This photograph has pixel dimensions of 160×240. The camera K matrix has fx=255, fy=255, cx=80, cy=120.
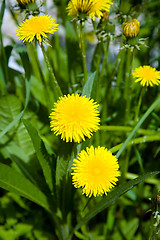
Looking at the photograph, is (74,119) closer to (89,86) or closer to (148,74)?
(89,86)

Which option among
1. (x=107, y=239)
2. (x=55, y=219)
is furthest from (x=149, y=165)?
(x=55, y=219)

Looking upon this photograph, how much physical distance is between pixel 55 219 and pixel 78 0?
65 cm

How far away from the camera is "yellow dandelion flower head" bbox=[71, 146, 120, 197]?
1.70 ft

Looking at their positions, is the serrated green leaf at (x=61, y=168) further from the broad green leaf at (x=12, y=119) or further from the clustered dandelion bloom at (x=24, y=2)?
the clustered dandelion bloom at (x=24, y=2)

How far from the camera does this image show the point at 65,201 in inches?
29.6

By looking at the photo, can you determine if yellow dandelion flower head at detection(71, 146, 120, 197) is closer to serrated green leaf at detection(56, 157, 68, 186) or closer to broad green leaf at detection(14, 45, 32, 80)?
serrated green leaf at detection(56, 157, 68, 186)

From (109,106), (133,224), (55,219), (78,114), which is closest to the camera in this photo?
(78,114)

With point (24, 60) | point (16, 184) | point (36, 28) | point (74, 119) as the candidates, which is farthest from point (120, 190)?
point (24, 60)

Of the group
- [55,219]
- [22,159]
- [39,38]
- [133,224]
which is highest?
[39,38]

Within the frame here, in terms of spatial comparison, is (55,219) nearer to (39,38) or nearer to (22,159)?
(22,159)

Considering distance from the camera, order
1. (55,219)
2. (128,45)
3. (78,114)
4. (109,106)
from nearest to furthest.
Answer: (78,114) < (128,45) < (55,219) < (109,106)

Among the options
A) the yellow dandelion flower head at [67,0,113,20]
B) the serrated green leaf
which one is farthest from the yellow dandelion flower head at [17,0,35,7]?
the serrated green leaf

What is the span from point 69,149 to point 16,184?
18 centimetres

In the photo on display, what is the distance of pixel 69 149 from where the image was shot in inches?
25.4
